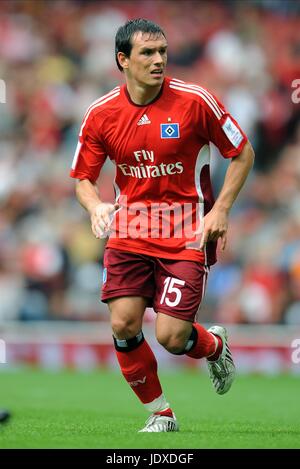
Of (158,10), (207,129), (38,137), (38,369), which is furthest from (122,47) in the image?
(158,10)

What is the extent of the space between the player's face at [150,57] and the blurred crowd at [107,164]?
25.8ft

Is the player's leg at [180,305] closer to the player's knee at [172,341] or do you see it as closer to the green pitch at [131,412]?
the player's knee at [172,341]

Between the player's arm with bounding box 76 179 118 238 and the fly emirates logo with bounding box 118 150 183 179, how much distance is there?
0.33 metres

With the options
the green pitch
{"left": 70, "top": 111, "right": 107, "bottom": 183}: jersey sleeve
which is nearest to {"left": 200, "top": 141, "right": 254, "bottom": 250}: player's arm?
{"left": 70, "top": 111, "right": 107, "bottom": 183}: jersey sleeve

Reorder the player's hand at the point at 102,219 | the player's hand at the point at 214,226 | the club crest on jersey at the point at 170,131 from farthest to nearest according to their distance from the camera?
1. the club crest on jersey at the point at 170,131
2. the player's hand at the point at 214,226
3. the player's hand at the point at 102,219

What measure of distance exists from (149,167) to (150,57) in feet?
2.31

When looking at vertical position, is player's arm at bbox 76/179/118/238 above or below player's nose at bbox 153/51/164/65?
below

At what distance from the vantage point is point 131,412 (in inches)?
386

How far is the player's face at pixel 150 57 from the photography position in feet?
24.0

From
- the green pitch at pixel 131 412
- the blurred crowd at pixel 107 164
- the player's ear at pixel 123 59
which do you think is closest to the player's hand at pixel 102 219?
the player's ear at pixel 123 59

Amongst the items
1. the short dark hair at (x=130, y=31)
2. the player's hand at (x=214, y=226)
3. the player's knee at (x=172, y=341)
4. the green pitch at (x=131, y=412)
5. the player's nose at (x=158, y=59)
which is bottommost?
the green pitch at (x=131, y=412)

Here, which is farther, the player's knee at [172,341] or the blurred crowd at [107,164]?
the blurred crowd at [107,164]

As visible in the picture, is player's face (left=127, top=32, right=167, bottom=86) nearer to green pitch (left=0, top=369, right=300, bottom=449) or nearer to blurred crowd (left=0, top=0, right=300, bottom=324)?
green pitch (left=0, top=369, right=300, bottom=449)

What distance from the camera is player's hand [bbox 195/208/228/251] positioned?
714 centimetres
